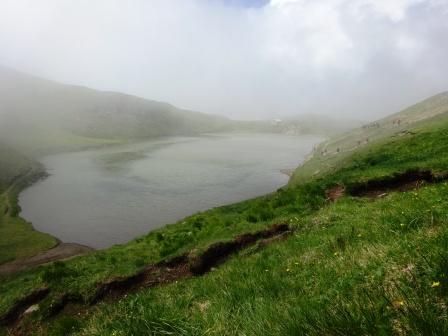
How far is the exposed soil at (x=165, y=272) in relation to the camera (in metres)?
17.2

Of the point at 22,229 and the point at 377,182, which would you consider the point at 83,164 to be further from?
the point at 377,182

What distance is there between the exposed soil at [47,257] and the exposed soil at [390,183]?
34.9 m

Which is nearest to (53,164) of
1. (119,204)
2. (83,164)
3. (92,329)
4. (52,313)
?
(83,164)

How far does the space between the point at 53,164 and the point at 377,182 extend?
133 m

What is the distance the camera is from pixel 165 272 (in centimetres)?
1786

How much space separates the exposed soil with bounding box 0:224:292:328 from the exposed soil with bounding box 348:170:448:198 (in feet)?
28.5

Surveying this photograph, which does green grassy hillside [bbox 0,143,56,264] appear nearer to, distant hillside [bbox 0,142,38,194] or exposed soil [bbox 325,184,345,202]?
distant hillside [bbox 0,142,38,194]

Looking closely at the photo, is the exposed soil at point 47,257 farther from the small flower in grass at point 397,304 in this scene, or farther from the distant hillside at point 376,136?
the small flower in grass at point 397,304

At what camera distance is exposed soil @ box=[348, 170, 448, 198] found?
77.4ft

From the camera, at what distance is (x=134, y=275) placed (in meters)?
18.3

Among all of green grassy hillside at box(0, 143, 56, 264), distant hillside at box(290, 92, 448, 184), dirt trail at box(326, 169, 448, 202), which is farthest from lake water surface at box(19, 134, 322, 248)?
dirt trail at box(326, 169, 448, 202)

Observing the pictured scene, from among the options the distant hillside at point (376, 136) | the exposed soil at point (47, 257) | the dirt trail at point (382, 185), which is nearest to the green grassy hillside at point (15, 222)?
the exposed soil at point (47, 257)

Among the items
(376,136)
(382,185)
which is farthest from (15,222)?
(376,136)

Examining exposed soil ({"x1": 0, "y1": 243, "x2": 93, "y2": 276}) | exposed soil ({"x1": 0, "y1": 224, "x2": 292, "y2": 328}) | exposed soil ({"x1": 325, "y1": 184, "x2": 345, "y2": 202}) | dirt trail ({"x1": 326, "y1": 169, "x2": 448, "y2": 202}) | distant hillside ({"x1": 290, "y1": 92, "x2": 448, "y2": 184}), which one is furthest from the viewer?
distant hillside ({"x1": 290, "y1": 92, "x2": 448, "y2": 184})
